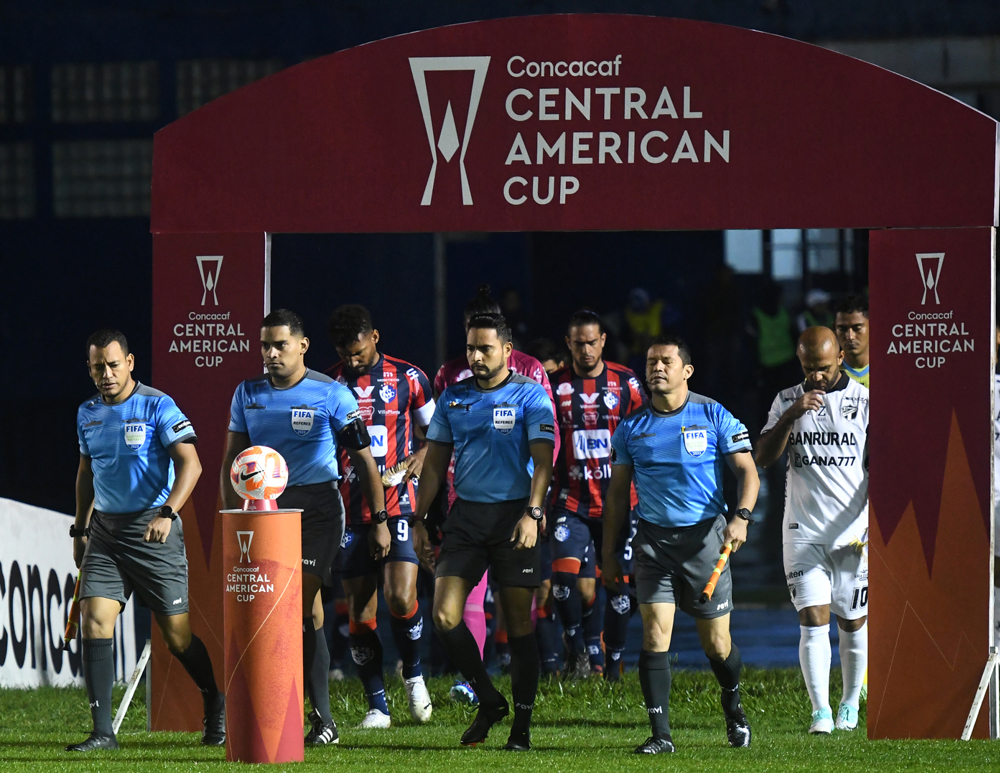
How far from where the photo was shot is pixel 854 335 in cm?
951

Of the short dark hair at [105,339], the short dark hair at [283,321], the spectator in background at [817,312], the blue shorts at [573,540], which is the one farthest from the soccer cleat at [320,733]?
the spectator in background at [817,312]

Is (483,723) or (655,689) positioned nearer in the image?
(655,689)

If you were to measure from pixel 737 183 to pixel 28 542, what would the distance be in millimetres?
5581

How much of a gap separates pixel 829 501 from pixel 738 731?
1521mm

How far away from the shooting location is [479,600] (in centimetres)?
982

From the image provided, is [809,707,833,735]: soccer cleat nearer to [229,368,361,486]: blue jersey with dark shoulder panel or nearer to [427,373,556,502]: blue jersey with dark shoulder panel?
[427,373,556,502]: blue jersey with dark shoulder panel

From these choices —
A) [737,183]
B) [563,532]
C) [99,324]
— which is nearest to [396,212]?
[737,183]

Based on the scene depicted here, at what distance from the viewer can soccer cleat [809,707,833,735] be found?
8.74 metres

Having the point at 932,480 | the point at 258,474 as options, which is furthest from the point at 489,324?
the point at 932,480

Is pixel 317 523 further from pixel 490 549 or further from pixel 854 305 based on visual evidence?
pixel 854 305

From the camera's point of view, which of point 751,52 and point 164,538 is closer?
point 164,538

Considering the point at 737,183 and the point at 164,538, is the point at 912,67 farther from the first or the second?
the point at 164,538

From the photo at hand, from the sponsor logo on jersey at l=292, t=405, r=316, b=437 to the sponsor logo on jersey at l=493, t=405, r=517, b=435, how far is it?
99 centimetres

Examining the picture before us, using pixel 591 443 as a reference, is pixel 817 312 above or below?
above
